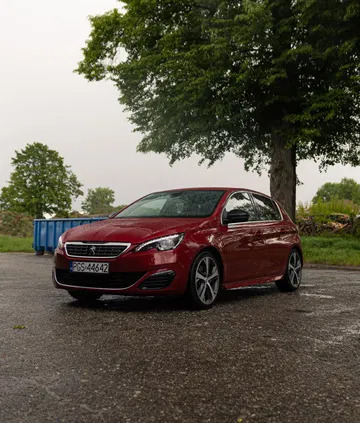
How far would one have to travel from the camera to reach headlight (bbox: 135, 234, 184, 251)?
6469mm

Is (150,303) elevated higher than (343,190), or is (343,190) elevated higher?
(343,190)

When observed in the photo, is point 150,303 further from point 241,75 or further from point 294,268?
point 241,75

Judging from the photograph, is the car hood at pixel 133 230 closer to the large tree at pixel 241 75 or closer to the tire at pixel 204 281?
the tire at pixel 204 281

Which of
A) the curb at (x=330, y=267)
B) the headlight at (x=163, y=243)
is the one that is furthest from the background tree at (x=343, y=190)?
the headlight at (x=163, y=243)

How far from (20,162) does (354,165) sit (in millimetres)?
39893

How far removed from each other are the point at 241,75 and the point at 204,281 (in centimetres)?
1258

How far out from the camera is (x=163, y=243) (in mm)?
6543

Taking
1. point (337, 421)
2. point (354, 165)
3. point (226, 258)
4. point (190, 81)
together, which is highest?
point (190, 81)

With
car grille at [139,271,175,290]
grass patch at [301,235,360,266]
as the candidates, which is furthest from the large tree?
car grille at [139,271,175,290]

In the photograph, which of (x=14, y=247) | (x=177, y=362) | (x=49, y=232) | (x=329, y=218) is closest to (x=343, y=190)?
(x=329, y=218)

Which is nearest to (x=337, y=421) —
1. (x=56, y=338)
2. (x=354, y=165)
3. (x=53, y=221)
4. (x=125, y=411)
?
(x=125, y=411)

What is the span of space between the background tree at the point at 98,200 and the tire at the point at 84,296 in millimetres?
96044

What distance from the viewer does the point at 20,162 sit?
5675cm

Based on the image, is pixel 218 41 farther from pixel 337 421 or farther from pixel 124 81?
pixel 337 421
